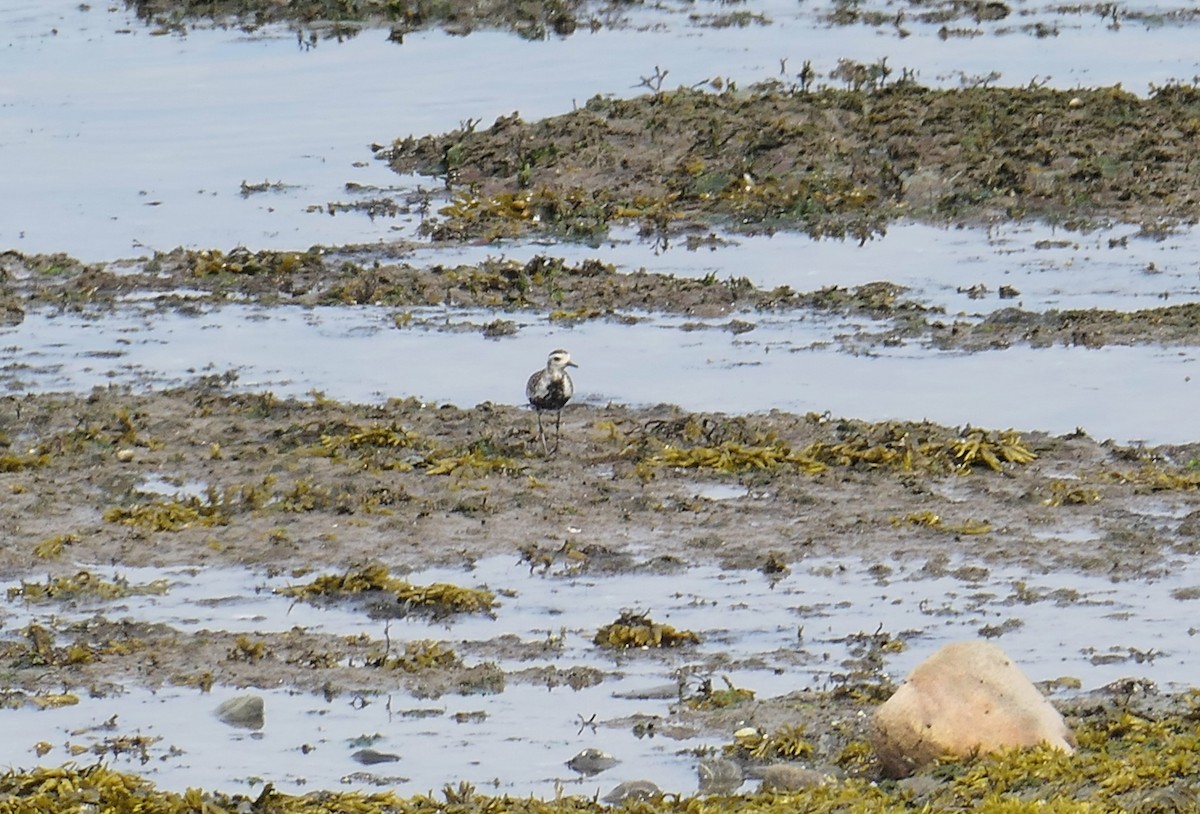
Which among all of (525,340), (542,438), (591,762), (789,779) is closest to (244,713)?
(591,762)

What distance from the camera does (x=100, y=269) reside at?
58.6 feet

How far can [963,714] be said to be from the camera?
25.9ft

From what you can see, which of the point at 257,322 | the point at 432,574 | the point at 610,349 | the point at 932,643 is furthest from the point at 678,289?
the point at 932,643

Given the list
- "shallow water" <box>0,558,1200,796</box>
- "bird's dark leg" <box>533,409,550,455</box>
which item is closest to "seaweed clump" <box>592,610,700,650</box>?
"shallow water" <box>0,558,1200,796</box>

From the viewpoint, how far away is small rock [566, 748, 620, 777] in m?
8.41

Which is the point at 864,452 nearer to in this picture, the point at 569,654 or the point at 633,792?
the point at 569,654

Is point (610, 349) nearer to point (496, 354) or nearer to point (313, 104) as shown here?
point (496, 354)

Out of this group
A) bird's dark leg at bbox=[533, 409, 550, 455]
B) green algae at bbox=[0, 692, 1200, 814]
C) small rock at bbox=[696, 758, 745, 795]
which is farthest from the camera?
bird's dark leg at bbox=[533, 409, 550, 455]

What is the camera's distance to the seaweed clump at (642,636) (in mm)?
9758

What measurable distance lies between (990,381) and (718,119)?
7.26 m

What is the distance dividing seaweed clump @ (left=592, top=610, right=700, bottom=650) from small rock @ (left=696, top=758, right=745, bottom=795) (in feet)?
4.79

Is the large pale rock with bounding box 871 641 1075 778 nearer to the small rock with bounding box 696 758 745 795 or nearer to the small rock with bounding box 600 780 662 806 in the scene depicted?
the small rock with bounding box 696 758 745 795

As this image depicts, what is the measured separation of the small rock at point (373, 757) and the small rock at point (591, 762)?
0.68 m

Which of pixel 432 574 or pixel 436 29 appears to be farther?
pixel 436 29
